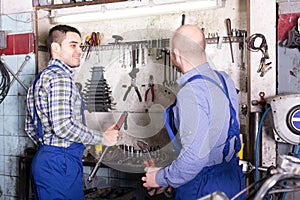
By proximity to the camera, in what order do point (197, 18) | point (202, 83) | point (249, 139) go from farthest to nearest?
point (197, 18), point (249, 139), point (202, 83)

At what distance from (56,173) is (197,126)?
0.89 meters

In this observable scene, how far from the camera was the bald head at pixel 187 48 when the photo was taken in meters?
1.54

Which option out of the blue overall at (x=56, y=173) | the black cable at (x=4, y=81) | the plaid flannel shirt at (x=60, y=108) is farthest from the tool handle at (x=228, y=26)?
the black cable at (x=4, y=81)

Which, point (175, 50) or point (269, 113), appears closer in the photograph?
point (175, 50)

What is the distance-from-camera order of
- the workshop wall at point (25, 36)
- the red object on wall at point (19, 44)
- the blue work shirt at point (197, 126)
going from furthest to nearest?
the red object on wall at point (19, 44), the workshop wall at point (25, 36), the blue work shirt at point (197, 126)

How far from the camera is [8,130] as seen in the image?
2947mm

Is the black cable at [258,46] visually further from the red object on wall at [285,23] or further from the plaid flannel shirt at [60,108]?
the plaid flannel shirt at [60,108]

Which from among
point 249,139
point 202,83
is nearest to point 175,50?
point 202,83

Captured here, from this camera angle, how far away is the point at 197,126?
54.8 inches

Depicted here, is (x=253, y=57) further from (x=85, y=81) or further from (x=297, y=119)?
(x=85, y=81)

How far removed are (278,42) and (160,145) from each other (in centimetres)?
114

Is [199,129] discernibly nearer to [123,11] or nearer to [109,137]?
[109,137]

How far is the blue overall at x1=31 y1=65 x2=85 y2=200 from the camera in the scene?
1.89 metres

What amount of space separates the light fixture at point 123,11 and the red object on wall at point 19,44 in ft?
0.84
